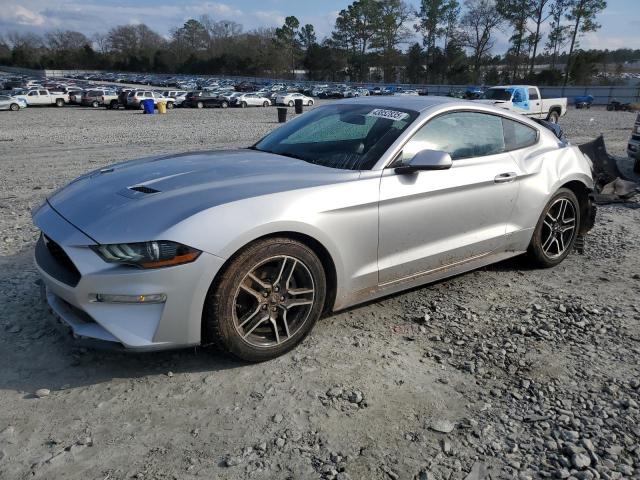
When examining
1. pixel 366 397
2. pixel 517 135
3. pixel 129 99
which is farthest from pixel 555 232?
pixel 129 99

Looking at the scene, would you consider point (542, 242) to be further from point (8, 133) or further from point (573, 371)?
point (8, 133)

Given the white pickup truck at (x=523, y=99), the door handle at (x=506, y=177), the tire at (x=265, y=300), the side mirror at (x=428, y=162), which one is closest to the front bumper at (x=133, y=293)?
the tire at (x=265, y=300)

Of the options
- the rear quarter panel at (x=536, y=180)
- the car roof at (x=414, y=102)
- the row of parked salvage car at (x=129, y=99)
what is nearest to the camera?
the car roof at (x=414, y=102)

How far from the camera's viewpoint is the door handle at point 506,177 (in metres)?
3.99

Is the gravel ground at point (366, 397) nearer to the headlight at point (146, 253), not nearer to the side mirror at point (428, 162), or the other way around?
the headlight at point (146, 253)

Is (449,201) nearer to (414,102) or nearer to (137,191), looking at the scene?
(414,102)

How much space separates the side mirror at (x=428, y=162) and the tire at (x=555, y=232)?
5.23ft

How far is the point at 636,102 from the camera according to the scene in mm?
45781

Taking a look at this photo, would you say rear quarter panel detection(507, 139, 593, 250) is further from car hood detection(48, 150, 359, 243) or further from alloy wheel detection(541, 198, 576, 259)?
car hood detection(48, 150, 359, 243)

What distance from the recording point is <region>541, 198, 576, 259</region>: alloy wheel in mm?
4633

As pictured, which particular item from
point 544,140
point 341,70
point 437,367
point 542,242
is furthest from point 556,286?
point 341,70

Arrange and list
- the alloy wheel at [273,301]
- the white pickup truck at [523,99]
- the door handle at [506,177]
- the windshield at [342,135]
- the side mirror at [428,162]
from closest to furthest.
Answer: the alloy wheel at [273,301] → the side mirror at [428,162] → the windshield at [342,135] → the door handle at [506,177] → the white pickup truck at [523,99]

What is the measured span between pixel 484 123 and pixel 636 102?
167 ft

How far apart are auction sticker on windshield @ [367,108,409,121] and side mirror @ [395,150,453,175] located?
0.45m
